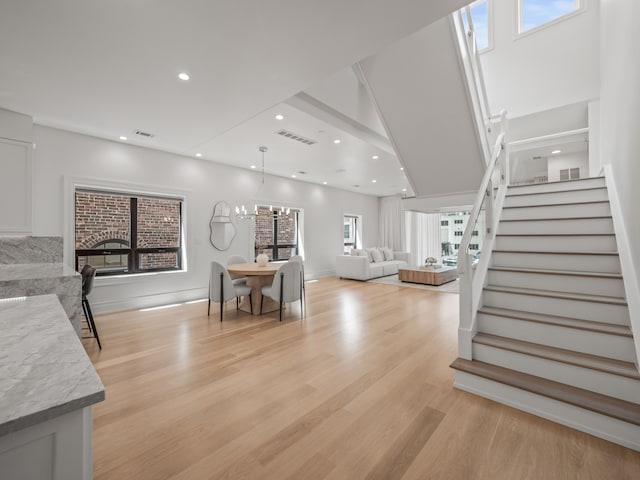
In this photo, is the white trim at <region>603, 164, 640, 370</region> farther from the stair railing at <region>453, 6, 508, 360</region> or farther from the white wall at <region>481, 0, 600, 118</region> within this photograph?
the white wall at <region>481, 0, 600, 118</region>

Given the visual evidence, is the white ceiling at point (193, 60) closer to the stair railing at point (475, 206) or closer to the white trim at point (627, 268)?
the stair railing at point (475, 206)

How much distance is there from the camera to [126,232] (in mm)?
4895

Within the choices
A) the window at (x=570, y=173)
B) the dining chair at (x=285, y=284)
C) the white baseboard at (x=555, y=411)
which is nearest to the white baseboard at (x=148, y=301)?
the dining chair at (x=285, y=284)

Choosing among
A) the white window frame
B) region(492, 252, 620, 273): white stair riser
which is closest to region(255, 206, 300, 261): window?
region(492, 252, 620, 273): white stair riser

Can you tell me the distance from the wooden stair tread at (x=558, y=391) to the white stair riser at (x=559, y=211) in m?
1.82

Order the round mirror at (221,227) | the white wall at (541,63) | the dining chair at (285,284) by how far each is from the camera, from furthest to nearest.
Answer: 1. the round mirror at (221,227)
2. the white wall at (541,63)
3. the dining chair at (285,284)

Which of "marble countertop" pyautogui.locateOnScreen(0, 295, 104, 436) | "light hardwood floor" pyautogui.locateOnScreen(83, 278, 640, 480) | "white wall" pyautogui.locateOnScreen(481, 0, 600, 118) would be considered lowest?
"light hardwood floor" pyautogui.locateOnScreen(83, 278, 640, 480)

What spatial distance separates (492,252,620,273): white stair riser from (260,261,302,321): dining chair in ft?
8.34

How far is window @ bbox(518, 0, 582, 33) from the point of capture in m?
4.53

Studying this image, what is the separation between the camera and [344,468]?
4.93ft

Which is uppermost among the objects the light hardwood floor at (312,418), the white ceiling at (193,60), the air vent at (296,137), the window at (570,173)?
the air vent at (296,137)

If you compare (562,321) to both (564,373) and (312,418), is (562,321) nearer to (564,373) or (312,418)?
(564,373)

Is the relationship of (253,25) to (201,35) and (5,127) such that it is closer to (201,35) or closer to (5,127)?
(201,35)

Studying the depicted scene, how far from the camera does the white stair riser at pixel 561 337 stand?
190cm
